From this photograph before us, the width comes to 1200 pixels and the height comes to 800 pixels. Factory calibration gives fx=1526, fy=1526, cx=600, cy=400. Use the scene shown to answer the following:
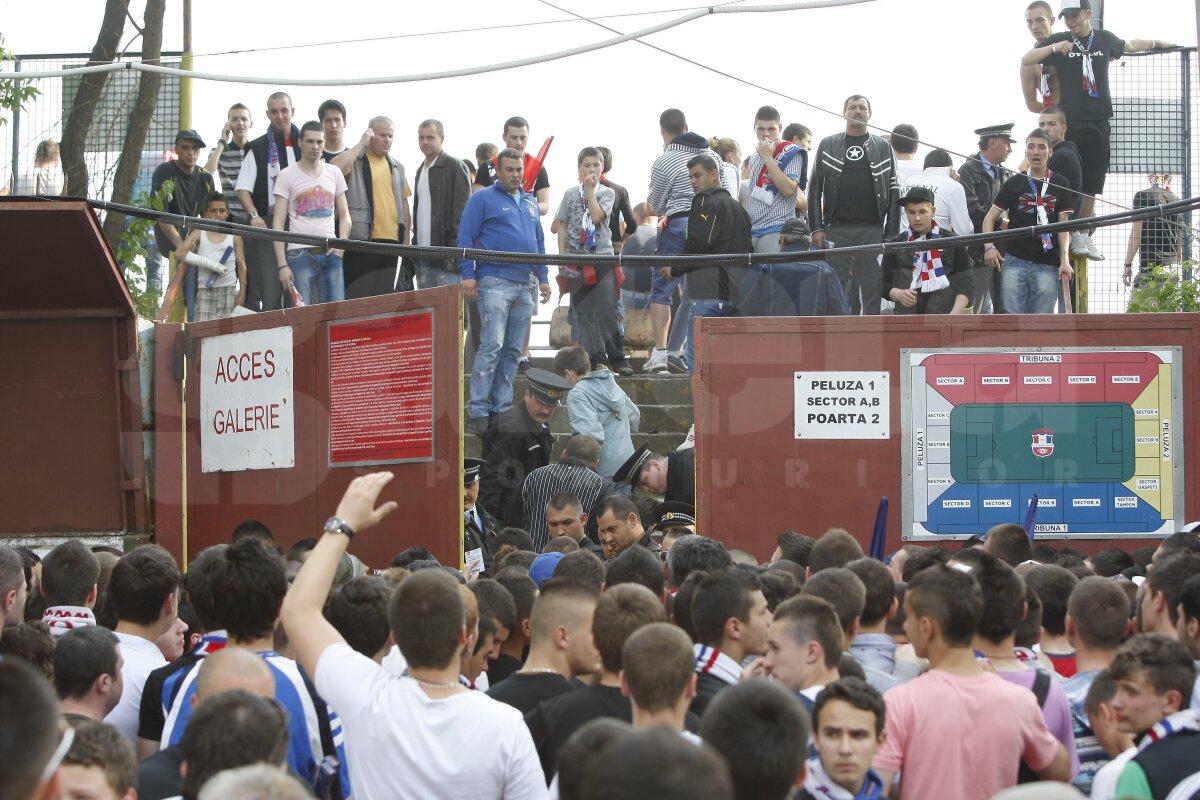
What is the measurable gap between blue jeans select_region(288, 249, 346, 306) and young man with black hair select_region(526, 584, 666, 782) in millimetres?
8294

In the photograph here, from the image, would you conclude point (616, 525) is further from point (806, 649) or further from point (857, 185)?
Result: point (857, 185)

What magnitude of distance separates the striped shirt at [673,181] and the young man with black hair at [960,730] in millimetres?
9468

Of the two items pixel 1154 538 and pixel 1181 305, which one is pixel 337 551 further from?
pixel 1181 305

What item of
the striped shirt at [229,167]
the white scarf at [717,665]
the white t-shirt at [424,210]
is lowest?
the white scarf at [717,665]

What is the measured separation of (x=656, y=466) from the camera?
11.2 metres

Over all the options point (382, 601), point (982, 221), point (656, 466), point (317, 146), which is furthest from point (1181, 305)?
point (382, 601)

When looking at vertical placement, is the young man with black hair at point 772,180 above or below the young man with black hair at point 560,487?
above

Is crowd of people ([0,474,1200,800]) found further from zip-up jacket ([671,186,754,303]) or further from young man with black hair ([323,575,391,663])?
zip-up jacket ([671,186,754,303])

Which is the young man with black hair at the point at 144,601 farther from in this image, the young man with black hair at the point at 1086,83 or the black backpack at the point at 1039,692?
Result: the young man with black hair at the point at 1086,83

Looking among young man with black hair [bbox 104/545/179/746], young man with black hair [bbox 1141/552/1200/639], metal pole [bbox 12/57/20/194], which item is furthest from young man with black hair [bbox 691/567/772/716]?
metal pole [bbox 12/57/20/194]

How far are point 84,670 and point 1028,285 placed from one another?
961cm

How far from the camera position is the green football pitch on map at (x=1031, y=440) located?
1067 cm

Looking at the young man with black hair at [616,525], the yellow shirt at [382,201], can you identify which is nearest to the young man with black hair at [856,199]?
the yellow shirt at [382,201]

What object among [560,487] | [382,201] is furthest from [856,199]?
[560,487]
